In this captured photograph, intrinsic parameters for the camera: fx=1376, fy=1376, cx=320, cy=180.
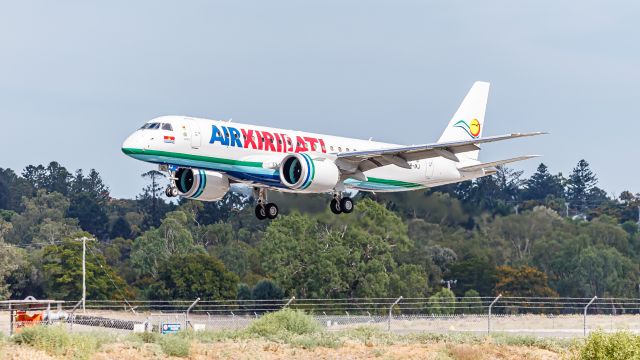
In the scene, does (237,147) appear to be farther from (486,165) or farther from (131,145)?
(486,165)

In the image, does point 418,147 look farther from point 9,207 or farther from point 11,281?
point 9,207

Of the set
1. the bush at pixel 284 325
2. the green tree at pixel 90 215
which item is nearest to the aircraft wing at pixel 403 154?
the bush at pixel 284 325

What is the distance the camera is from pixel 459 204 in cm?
6944

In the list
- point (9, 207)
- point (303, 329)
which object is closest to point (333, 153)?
point (303, 329)

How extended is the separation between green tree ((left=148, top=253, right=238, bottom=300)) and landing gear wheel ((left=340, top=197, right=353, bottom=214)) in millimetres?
46887

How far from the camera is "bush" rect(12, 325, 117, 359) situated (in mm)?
41000

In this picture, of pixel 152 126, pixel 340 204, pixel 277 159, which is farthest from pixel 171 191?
pixel 340 204

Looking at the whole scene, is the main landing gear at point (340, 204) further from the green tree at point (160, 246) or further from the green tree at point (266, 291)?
the green tree at point (160, 246)

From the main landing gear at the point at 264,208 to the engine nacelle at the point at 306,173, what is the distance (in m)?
3.63

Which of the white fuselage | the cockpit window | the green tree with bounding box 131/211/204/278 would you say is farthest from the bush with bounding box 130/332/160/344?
the green tree with bounding box 131/211/204/278

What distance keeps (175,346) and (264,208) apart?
14.9m

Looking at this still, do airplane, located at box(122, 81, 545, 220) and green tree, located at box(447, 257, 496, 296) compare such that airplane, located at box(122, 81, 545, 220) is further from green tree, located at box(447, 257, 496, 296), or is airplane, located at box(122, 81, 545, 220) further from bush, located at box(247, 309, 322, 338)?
green tree, located at box(447, 257, 496, 296)

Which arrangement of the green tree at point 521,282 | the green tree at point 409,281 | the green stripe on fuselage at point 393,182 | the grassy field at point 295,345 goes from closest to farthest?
the grassy field at point 295,345
the green stripe on fuselage at point 393,182
the green tree at point 409,281
the green tree at point 521,282

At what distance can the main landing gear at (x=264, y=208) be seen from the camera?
5809cm
